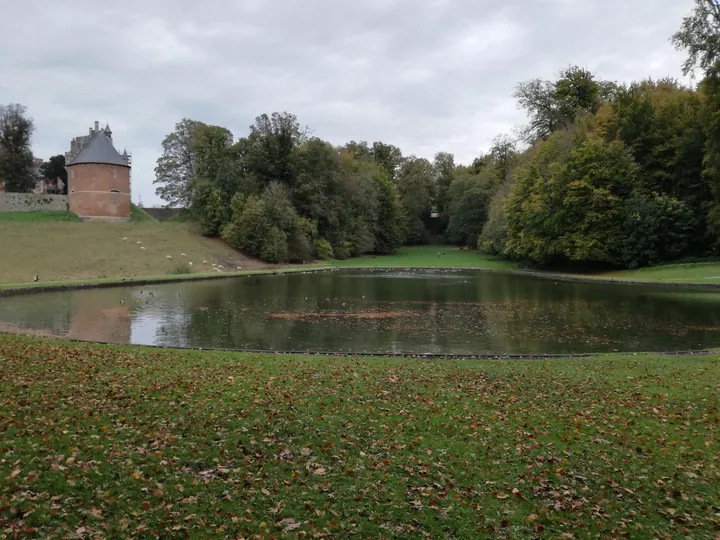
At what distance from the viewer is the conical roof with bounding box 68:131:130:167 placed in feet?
187

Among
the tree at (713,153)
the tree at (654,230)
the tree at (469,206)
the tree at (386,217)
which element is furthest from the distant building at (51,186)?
the tree at (713,153)

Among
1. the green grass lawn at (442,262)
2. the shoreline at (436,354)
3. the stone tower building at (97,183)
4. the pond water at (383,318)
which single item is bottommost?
the green grass lawn at (442,262)

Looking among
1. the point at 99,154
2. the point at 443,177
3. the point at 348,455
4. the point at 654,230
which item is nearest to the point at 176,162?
the point at 99,154

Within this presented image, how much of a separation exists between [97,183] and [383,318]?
46631 mm

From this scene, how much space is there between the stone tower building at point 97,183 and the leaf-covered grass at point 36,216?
3.87 ft

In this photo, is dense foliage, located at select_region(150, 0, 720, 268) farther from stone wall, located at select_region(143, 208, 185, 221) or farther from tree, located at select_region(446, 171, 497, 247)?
stone wall, located at select_region(143, 208, 185, 221)

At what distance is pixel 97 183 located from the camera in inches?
2251

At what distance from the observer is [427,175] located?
10181cm

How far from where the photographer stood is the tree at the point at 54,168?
67.3m

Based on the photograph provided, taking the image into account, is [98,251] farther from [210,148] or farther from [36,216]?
[210,148]

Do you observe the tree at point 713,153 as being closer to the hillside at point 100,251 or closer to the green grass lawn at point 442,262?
the green grass lawn at point 442,262

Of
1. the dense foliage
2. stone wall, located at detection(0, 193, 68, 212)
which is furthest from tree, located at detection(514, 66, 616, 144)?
stone wall, located at detection(0, 193, 68, 212)

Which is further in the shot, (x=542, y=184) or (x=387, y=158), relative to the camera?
(x=387, y=158)

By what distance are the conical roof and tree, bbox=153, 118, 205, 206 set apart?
59.4 feet
